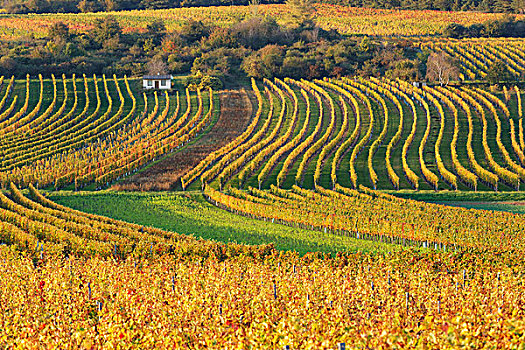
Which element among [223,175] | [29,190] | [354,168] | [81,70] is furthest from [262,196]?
[81,70]

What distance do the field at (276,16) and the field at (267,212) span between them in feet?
46.3

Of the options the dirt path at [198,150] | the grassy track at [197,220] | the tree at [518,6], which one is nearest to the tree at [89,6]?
the dirt path at [198,150]

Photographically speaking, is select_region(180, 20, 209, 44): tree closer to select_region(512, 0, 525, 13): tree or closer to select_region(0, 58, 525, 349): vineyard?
select_region(0, 58, 525, 349): vineyard

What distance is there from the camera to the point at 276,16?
172 metres

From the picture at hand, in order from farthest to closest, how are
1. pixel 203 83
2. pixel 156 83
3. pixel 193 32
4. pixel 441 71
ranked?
pixel 193 32 < pixel 441 71 < pixel 203 83 < pixel 156 83

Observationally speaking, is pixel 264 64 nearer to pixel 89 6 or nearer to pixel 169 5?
pixel 169 5

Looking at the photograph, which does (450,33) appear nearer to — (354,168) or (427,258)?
(354,168)

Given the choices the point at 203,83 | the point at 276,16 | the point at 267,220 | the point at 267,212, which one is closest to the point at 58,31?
the point at 203,83

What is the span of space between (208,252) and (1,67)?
284 feet

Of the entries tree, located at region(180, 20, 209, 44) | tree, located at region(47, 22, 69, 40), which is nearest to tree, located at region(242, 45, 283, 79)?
tree, located at region(180, 20, 209, 44)

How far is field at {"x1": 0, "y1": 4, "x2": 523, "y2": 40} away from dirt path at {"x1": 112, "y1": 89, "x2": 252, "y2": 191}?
51447mm

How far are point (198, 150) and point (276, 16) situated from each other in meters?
100

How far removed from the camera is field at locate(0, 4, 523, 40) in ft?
487

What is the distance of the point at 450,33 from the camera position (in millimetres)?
147500
